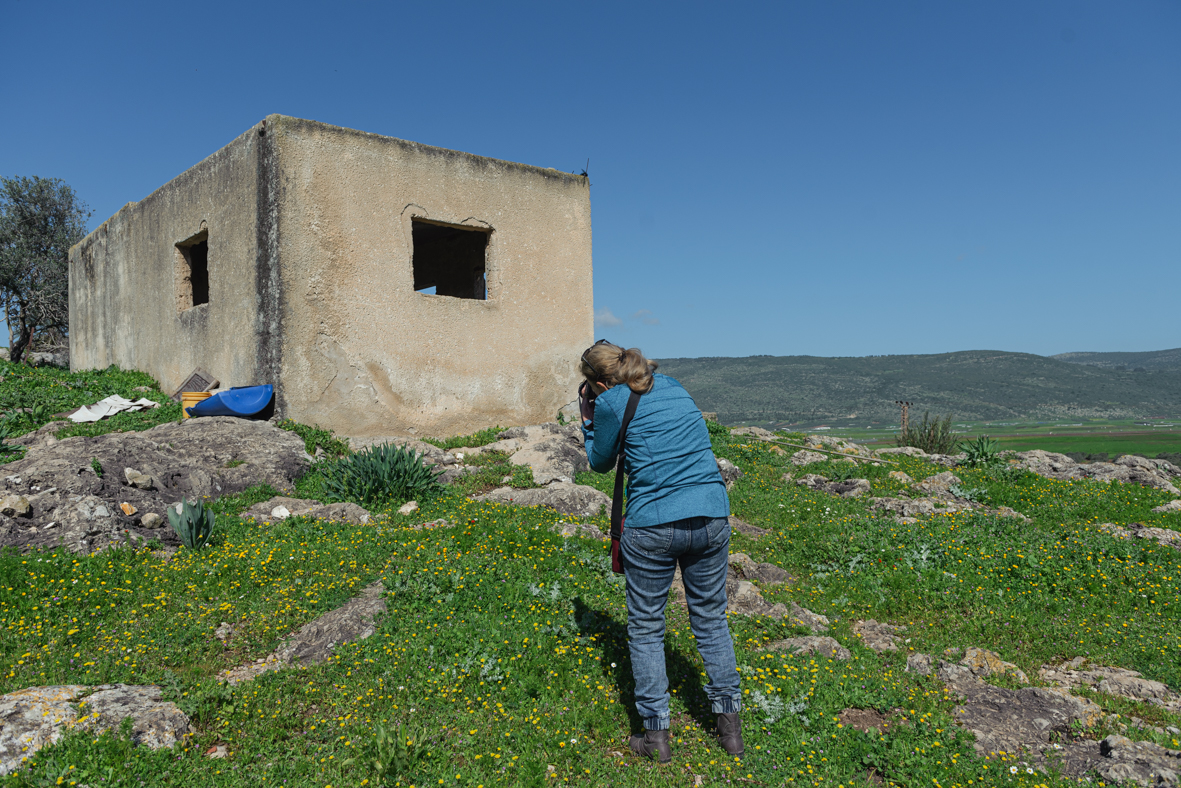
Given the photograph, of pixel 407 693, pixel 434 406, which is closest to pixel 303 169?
pixel 434 406

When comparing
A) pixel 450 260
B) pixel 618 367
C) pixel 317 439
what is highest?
pixel 450 260

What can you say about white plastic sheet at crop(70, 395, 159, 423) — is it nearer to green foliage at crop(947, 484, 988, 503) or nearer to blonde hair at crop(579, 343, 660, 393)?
blonde hair at crop(579, 343, 660, 393)

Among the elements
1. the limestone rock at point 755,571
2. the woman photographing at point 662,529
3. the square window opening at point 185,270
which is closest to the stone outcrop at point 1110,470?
the limestone rock at point 755,571

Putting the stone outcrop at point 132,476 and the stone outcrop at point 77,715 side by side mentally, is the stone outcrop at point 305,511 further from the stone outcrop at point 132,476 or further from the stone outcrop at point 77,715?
the stone outcrop at point 77,715

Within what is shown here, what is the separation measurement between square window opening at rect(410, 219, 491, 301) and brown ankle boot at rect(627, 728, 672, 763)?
33.6ft

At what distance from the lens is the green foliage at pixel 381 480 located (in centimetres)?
711

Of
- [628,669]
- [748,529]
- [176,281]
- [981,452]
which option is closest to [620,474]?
[628,669]

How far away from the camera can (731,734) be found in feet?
10.5

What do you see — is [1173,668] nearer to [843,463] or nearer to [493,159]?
[843,463]

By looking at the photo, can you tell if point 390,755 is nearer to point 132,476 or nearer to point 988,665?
point 988,665

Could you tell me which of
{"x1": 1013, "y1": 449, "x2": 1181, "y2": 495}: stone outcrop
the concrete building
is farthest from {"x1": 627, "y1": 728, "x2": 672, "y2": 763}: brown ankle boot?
{"x1": 1013, "y1": 449, "x2": 1181, "y2": 495}: stone outcrop

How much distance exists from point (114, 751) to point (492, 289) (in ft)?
29.4

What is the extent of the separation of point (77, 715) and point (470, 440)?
7479 mm

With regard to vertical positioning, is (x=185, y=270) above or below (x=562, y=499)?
above
